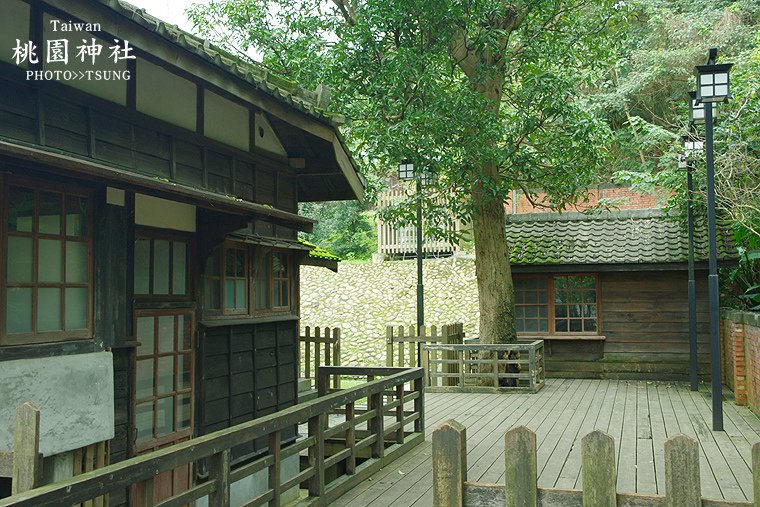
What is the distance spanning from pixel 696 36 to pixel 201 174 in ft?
72.6

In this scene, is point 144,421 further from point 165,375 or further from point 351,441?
point 351,441

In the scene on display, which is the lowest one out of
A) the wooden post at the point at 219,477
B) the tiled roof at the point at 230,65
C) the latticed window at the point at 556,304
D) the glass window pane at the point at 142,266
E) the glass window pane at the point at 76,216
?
the wooden post at the point at 219,477

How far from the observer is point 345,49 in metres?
11.8

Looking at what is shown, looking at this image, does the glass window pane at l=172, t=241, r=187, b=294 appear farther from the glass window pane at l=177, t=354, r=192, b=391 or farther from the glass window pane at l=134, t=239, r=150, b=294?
the glass window pane at l=177, t=354, r=192, b=391

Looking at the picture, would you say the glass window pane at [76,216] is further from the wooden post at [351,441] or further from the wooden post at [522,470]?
the wooden post at [522,470]

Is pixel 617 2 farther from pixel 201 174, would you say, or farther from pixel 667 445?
pixel 667 445

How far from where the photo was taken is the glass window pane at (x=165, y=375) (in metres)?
7.17

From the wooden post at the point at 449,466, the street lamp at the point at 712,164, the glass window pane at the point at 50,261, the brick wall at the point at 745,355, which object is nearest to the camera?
the wooden post at the point at 449,466

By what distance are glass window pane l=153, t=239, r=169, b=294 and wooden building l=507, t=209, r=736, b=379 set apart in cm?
1060

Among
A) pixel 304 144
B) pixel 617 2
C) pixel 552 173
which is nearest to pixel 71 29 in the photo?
pixel 304 144

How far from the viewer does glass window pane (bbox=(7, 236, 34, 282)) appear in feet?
17.4

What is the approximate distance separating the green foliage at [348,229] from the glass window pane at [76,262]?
2554 cm

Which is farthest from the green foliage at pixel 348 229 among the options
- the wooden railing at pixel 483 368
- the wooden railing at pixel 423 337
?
the wooden railing at pixel 483 368

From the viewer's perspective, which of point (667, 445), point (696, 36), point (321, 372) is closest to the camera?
point (667, 445)
